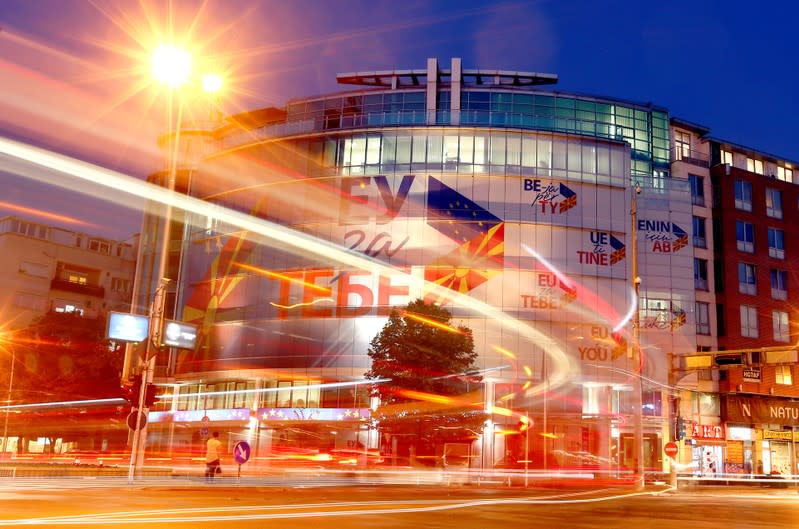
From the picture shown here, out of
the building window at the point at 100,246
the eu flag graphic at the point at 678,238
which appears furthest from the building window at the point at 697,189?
the building window at the point at 100,246

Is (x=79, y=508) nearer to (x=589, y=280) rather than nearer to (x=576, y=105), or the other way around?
(x=589, y=280)

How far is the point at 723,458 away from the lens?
2282 inches

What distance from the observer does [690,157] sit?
6444 centimetres

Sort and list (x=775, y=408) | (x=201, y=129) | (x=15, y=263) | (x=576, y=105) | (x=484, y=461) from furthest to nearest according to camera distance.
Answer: (x=15, y=263), (x=201, y=129), (x=576, y=105), (x=775, y=408), (x=484, y=461)

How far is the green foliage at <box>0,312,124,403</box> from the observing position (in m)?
54.8

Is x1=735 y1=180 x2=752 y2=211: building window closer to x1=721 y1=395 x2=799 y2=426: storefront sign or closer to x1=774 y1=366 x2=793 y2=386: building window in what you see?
x1=774 y1=366 x2=793 y2=386: building window

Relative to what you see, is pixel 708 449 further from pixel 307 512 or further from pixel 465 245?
pixel 307 512

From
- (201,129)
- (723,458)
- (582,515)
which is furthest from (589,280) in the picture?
(582,515)

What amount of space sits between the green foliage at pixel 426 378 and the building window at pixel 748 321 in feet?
80.6

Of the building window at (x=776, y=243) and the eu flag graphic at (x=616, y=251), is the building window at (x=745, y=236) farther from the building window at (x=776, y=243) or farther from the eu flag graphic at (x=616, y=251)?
the eu flag graphic at (x=616, y=251)

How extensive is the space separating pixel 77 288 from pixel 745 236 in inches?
2523

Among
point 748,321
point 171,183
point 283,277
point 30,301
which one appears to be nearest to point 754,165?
point 748,321

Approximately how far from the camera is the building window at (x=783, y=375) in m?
59.7

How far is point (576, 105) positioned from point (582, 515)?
168 ft
